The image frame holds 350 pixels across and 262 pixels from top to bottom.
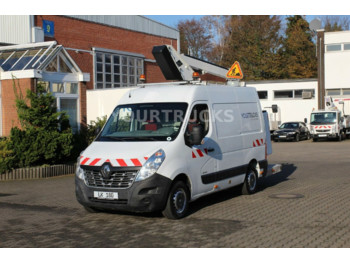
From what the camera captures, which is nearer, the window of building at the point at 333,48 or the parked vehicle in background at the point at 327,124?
the parked vehicle in background at the point at 327,124

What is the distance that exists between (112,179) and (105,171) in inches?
7.2

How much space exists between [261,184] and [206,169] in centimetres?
401

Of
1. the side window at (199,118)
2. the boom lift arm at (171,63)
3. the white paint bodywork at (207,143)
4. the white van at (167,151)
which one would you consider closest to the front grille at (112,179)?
the white van at (167,151)

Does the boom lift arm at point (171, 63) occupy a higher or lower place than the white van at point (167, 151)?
higher

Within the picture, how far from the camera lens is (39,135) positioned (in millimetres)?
14539

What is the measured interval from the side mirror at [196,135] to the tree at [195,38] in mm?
50022

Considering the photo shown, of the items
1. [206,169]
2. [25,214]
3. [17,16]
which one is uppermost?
[17,16]

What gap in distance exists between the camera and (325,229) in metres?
7.24

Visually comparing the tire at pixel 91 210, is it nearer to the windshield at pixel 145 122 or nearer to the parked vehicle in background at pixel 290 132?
the windshield at pixel 145 122

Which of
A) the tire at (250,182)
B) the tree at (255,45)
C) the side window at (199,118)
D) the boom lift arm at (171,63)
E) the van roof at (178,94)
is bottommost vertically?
the tire at (250,182)

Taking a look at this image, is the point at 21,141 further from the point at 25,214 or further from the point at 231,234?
the point at 231,234

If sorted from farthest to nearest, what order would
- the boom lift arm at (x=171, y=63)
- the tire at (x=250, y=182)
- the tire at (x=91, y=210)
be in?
1. the boom lift arm at (x=171, y=63)
2. the tire at (x=250, y=182)
3. the tire at (x=91, y=210)

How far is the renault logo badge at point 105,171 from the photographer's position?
796cm

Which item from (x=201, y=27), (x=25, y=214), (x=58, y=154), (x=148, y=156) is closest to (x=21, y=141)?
(x=58, y=154)
